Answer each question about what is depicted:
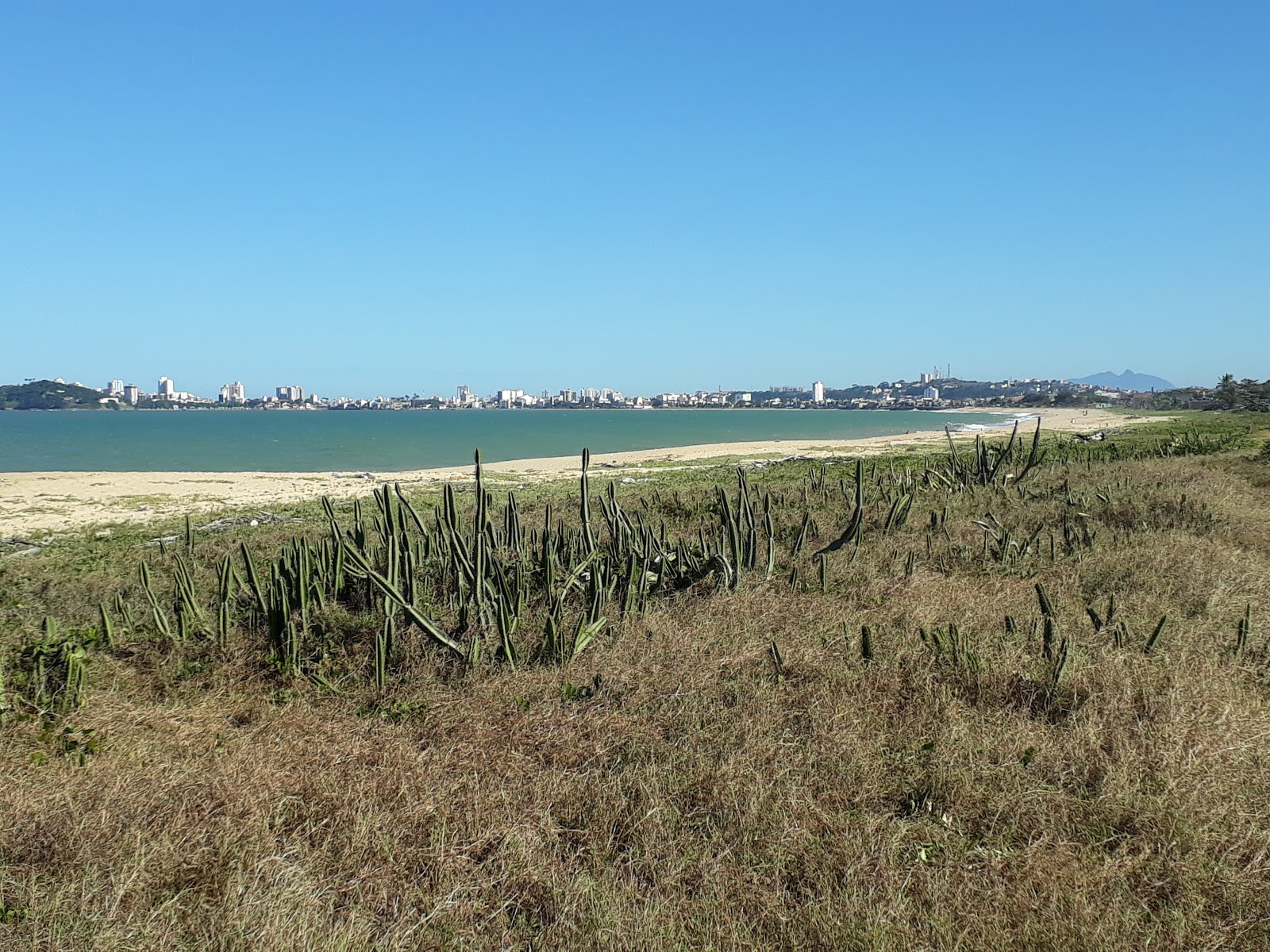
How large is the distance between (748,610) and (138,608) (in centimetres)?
543

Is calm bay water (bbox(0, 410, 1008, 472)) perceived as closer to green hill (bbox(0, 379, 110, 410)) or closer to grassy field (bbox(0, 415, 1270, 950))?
grassy field (bbox(0, 415, 1270, 950))

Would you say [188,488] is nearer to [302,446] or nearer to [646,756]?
[646,756]

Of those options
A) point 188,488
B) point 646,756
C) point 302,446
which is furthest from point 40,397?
point 646,756

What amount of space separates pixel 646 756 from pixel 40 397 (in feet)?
751

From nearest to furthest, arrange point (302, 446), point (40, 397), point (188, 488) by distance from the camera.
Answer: point (188, 488), point (302, 446), point (40, 397)

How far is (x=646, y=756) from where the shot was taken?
161 inches

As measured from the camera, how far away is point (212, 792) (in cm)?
365

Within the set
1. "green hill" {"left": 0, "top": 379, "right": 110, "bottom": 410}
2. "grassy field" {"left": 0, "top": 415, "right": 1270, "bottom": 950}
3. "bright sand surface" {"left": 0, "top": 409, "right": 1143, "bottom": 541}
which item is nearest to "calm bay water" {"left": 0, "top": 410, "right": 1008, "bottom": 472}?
"bright sand surface" {"left": 0, "top": 409, "right": 1143, "bottom": 541}

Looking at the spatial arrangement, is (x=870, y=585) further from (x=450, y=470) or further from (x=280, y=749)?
(x=450, y=470)

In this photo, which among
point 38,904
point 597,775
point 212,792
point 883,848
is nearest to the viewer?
point 38,904

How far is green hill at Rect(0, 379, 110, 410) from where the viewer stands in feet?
622

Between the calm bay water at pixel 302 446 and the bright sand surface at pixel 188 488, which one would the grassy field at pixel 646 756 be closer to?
the bright sand surface at pixel 188 488

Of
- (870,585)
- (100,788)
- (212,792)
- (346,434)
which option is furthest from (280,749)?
(346,434)

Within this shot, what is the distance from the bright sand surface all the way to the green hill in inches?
7441
